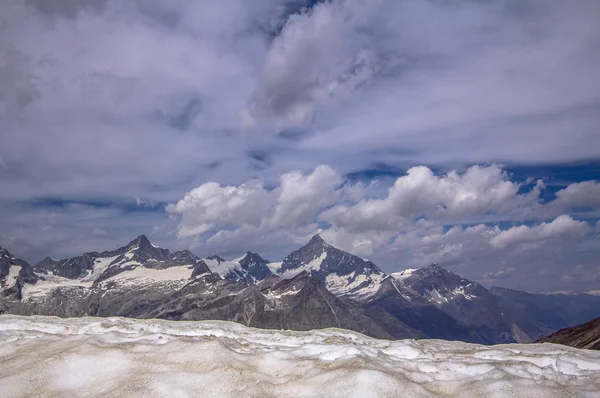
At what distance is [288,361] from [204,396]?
598 cm

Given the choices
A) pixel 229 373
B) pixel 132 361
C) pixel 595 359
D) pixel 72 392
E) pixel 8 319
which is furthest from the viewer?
pixel 8 319

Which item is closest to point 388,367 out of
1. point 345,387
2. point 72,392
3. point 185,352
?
point 345,387

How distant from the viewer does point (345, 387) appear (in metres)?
18.5

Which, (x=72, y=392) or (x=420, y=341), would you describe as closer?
(x=72, y=392)

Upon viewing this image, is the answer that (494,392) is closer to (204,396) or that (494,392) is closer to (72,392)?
(204,396)

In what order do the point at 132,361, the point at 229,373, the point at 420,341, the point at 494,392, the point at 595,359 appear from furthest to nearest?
the point at 420,341 < the point at 595,359 < the point at 132,361 < the point at 229,373 < the point at 494,392

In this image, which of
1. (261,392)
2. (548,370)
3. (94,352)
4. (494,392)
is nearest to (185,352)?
(94,352)

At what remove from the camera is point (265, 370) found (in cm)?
2211

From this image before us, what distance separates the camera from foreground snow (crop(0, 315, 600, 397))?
18.8 meters

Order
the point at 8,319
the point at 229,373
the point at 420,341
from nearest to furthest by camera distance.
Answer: the point at 229,373 → the point at 420,341 → the point at 8,319

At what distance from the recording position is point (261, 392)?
18.9 m

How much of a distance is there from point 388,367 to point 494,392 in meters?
5.56

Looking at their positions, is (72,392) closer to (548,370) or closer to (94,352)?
(94,352)

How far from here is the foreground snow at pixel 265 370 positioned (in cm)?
1875
